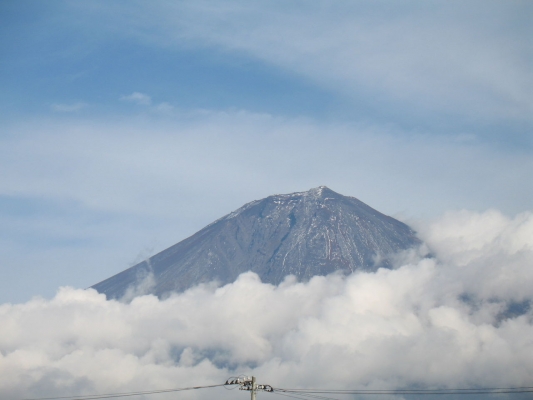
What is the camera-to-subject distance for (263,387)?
179 ft
